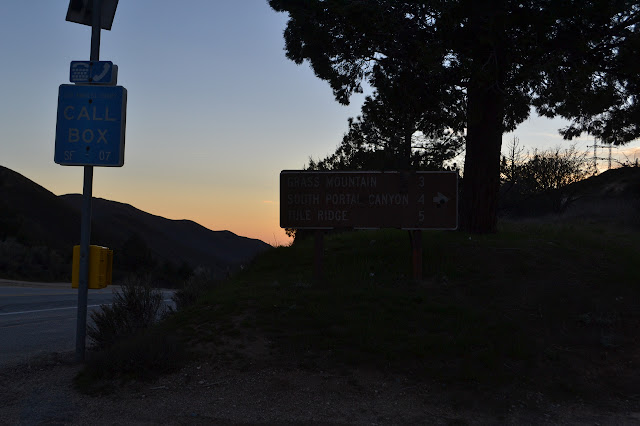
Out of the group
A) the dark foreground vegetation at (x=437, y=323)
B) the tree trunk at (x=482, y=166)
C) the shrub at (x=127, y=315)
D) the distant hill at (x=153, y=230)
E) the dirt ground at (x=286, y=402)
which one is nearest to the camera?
the dirt ground at (x=286, y=402)

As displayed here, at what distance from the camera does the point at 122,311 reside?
8.58m

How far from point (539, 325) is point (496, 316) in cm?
58

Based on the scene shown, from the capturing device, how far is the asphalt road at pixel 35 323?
9.01m

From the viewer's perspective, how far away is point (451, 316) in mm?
8078

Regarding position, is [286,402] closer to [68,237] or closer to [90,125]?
[90,125]

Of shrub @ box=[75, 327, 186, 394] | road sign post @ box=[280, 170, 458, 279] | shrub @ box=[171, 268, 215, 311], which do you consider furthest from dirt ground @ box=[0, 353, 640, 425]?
shrub @ box=[171, 268, 215, 311]

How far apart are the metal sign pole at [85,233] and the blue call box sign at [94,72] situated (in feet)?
0.46

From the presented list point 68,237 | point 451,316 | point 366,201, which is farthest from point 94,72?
point 68,237

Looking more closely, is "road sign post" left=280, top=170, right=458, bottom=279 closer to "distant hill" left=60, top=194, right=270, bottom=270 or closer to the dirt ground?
the dirt ground

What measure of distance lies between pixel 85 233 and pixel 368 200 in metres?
4.72

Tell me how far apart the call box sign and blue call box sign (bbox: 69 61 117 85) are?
3700mm

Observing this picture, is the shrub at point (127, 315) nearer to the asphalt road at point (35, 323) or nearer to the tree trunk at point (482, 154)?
the asphalt road at point (35, 323)

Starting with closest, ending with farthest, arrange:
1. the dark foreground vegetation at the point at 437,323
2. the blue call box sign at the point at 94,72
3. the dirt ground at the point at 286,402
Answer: the dirt ground at the point at 286,402 → the dark foreground vegetation at the point at 437,323 → the blue call box sign at the point at 94,72

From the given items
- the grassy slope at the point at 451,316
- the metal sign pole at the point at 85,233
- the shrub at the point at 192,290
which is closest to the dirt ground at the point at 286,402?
the grassy slope at the point at 451,316
